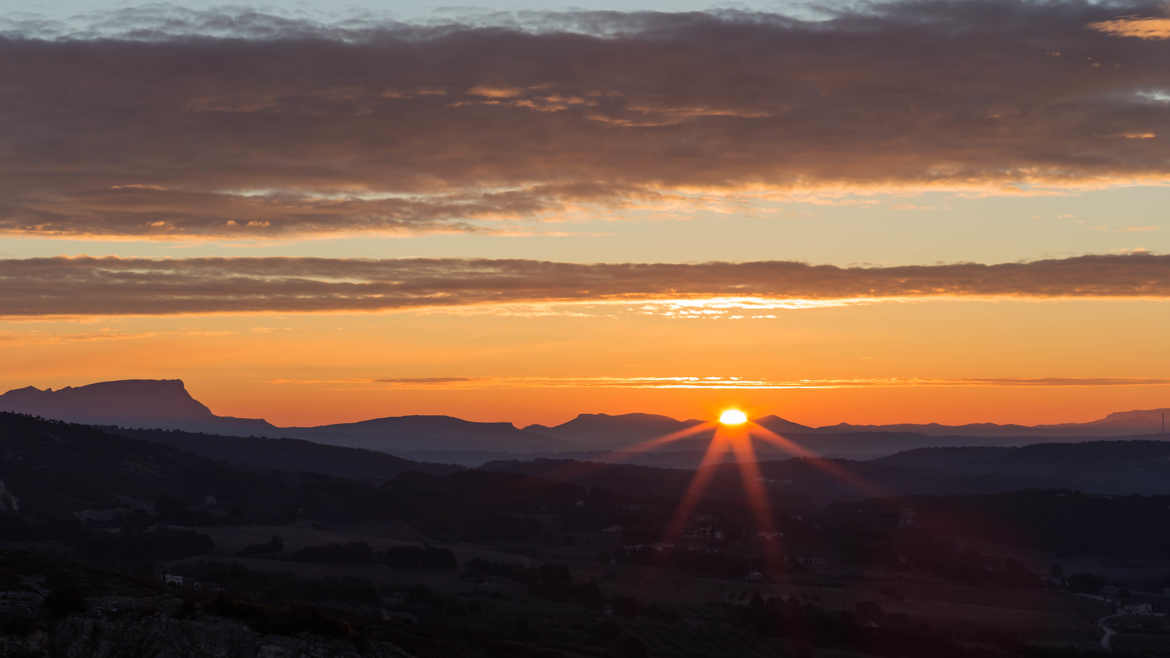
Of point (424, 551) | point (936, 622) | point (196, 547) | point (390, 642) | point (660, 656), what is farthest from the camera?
point (424, 551)

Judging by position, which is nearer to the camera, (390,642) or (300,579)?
(390,642)

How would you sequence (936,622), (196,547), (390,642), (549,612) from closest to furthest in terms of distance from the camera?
(390,642)
(549,612)
(936,622)
(196,547)

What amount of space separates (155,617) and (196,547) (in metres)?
131

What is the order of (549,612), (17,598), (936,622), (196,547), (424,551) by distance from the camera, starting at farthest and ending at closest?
1. (424,551)
2. (196,547)
3. (936,622)
4. (549,612)
5. (17,598)

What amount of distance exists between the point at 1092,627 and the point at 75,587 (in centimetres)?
14660

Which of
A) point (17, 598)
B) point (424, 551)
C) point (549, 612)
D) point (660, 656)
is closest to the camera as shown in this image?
point (17, 598)

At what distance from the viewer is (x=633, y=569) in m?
199

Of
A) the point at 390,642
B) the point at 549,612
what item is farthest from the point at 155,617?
the point at 549,612

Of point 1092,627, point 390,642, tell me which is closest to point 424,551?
point 1092,627

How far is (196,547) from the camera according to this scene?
588ft

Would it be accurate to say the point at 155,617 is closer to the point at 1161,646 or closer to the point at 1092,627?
the point at 1161,646

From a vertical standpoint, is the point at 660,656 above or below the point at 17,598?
below

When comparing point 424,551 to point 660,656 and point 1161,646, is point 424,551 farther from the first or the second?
point 1161,646

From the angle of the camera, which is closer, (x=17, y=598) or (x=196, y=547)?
(x=17, y=598)
